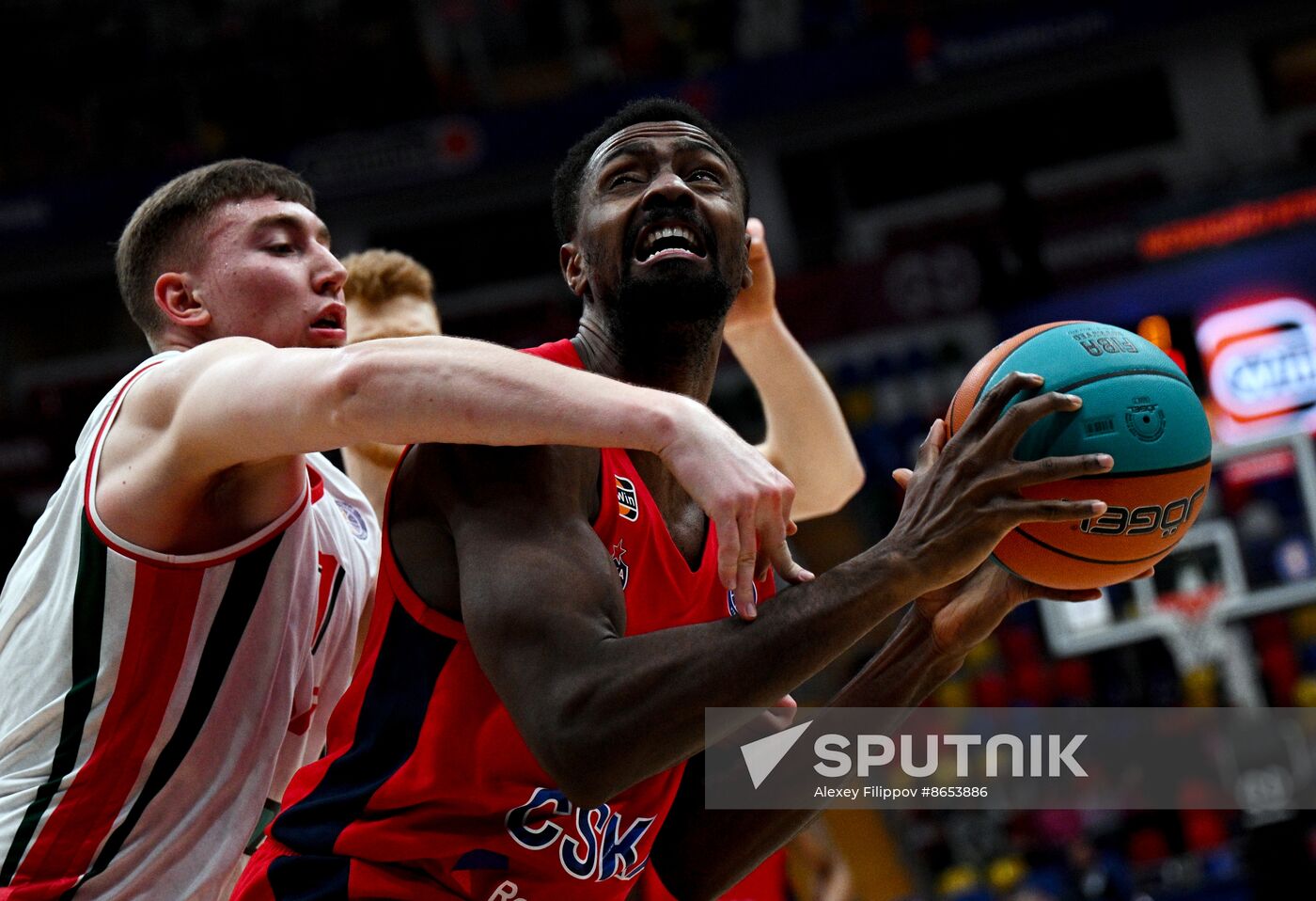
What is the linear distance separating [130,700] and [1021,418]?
169cm

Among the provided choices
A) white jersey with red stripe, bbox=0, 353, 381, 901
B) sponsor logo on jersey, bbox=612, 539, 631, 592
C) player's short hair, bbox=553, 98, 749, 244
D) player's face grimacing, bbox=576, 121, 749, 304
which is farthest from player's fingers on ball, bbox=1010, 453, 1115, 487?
white jersey with red stripe, bbox=0, 353, 381, 901

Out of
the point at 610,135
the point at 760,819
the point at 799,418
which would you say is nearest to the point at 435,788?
the point at 760,819

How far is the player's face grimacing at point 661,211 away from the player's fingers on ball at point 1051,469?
0.85 metres

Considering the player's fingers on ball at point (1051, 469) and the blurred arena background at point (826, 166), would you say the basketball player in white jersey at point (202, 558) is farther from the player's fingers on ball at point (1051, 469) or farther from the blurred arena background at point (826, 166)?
the blurred arena background at point (826, 166)

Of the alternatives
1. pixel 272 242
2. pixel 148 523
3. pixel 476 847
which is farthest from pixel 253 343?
pixel 476 847

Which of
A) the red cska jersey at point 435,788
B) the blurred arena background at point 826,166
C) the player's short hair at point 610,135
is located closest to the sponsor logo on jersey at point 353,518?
the red cska jersey at point 435,788

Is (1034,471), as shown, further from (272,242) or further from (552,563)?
(272,242)

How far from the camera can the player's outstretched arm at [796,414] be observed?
378cm

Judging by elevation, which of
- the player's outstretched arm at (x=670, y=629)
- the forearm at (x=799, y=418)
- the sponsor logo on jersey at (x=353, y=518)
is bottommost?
the player's outstretched arm at (x=670, y=629)

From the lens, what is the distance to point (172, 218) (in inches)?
118

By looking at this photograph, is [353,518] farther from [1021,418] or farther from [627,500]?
[1021,418]

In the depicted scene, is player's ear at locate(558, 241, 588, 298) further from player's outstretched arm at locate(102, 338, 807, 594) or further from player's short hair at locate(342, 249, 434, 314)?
player's short hair at locate(342, 249, 434, 314)

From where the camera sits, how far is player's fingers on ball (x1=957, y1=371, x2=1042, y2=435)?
2.16 metres

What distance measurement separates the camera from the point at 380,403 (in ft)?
6.77
